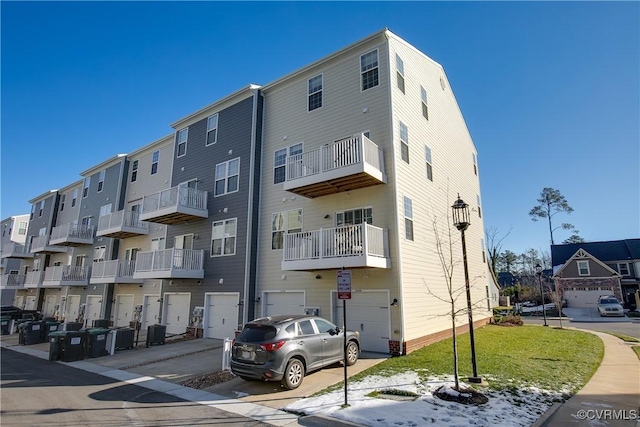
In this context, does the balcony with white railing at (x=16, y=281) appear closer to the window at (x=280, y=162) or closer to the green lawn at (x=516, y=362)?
the window at (x=280, y=162)

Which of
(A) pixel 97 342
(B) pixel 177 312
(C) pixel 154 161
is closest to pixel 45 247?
(C) pixel 154 161

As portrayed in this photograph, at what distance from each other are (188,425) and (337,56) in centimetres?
1417

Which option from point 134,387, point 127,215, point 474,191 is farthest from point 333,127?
point 127,215

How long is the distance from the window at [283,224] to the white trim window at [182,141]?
8.76 metres

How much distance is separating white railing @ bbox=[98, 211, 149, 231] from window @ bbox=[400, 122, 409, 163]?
16930 mm

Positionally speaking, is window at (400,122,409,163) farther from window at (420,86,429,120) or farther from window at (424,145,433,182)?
window at (420,86,429,120)

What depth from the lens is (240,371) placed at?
8.35 meters

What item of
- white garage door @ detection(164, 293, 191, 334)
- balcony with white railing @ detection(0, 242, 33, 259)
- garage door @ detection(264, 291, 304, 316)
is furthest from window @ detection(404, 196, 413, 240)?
balcony with white railing @ detection(0, 242, 33, 259)

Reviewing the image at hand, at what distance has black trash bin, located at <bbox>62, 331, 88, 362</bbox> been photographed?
1273 centimetres

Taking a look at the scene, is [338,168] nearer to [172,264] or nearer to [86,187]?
[172,264]

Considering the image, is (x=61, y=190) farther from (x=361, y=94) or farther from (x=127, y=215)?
(x=361, y=94)

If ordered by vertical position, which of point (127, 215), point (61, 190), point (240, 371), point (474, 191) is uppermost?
point (61, 190)

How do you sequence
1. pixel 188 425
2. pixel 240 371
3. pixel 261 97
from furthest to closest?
pixel 261 97, pixel 240 371, pixel 188 425

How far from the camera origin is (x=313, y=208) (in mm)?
14742
